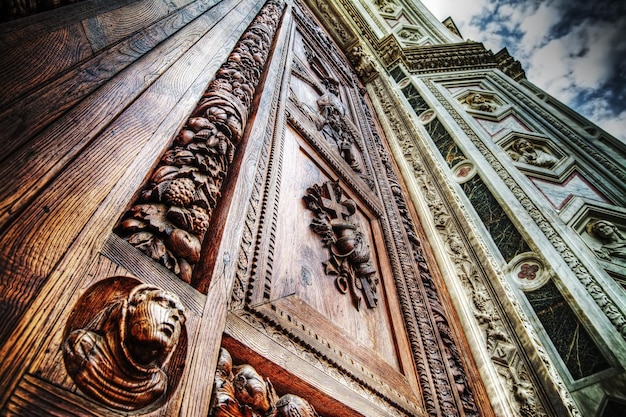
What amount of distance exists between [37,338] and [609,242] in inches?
82.3

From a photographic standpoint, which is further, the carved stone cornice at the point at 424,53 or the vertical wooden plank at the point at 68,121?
the carved stone cornice at the point at 424,53

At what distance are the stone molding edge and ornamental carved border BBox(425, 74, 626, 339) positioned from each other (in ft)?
0.89

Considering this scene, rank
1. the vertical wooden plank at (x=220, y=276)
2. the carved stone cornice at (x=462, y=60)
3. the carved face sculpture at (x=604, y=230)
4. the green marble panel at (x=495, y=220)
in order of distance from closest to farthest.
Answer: the vertical wooden plank at (x=220, y=276), the carved face sculpture at (x=604, y=230), the green marble panel at (x=495, y=220), the carved stone cornice at (x=462, y=60)

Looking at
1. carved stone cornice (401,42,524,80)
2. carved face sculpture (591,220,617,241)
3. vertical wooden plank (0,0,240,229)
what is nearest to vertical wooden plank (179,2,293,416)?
vertical wooden plank (0,0,240,229)

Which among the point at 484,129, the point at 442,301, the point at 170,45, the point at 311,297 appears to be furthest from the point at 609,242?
the point at 170,45

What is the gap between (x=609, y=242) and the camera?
1.62m

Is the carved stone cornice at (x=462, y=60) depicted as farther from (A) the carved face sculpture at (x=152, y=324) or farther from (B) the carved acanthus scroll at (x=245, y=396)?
(A) the carved face sculpture at (x=152, y=324)

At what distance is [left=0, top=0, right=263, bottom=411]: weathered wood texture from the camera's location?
39cm

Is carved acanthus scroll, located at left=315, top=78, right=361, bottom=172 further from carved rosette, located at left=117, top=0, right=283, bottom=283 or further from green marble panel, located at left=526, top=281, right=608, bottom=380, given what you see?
green marble panel, located at left=526, top=281, right=608, bottom=380

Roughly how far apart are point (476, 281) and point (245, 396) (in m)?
1.52

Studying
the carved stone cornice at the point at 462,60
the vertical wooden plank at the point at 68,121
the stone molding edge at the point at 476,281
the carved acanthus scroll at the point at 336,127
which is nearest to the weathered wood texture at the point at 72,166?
the vertical wooden plank at the point at 68,121

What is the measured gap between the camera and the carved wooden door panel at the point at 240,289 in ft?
1.38

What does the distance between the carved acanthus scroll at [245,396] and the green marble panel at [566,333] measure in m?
1.20

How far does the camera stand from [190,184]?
2.41ft
